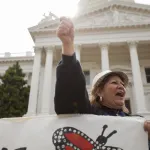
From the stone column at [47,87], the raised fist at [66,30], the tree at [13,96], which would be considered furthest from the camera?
the tree at [13,96]

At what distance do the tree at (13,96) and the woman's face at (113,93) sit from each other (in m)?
20.8

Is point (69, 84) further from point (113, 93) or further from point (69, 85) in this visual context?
point (113, 93)

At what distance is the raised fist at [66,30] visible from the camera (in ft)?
5.83

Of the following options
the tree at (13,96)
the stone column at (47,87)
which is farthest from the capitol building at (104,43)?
the tree at (13,96)

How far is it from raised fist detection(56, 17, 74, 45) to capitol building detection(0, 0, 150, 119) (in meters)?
20.2

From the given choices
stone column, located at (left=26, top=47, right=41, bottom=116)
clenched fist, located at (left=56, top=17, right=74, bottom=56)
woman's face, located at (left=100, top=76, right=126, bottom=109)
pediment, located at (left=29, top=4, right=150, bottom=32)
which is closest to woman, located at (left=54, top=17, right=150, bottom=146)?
clenched fist, located at (left=56, top=17, right=74, bottom=56)

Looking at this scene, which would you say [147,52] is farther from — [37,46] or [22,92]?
[22,92]

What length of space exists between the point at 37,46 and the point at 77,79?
23.2m

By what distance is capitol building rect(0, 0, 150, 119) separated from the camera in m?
23.2

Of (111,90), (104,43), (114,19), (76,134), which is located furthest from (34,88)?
(76,134)

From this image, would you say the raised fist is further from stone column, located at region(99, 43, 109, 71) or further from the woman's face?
stone column, located at region(99, 43, 109, 71)

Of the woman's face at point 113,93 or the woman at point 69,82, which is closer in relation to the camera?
the woman at point 69,82

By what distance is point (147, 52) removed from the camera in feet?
87.1

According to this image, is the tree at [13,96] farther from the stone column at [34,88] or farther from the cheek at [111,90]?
the cheek at [111,90]
